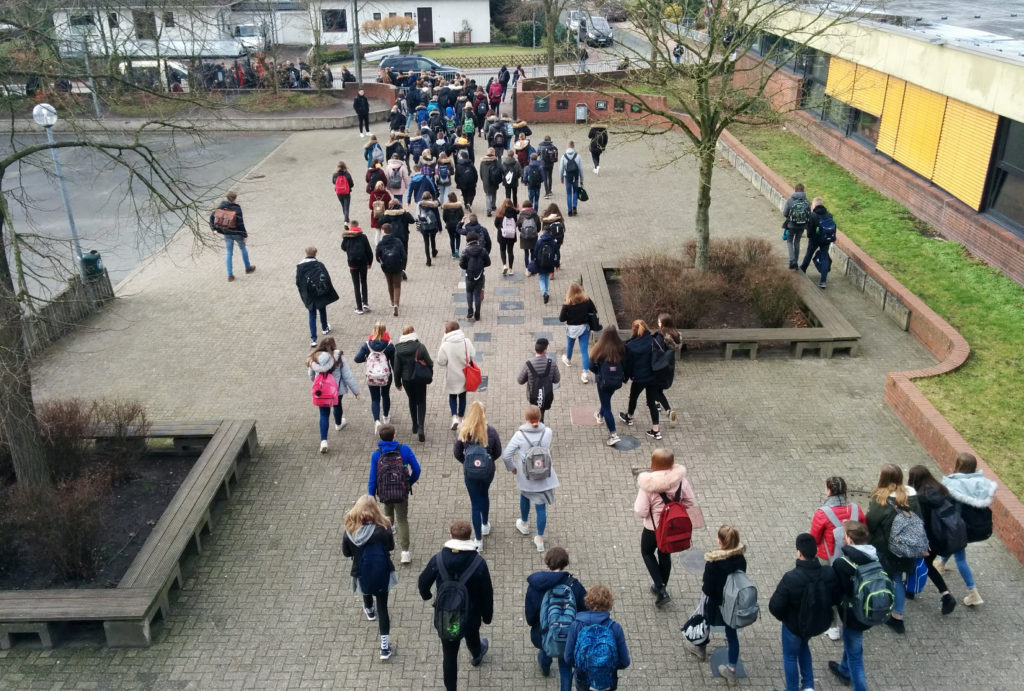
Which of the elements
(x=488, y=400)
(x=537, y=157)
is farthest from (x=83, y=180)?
(x=488, y=400)

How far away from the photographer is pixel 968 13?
67.6ft

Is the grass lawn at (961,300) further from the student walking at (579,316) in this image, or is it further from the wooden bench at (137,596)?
the wooden bench at (137,596)

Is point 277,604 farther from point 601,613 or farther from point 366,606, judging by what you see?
point 601,613

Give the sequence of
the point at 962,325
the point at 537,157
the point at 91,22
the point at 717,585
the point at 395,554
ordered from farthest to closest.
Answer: the point at 537,157 → the point at 91,22 → the point at 962,325 → the point at 395,554 → the point at 717,585

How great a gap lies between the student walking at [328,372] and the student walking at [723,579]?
16.8 feet

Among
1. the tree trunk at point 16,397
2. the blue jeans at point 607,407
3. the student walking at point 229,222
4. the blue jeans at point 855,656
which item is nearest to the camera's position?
the blue jeans at point 855,656

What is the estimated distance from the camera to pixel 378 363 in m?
10.5

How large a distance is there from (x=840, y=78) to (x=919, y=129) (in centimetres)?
505

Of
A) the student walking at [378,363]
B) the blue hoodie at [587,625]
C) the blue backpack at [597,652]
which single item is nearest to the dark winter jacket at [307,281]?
the student walking at [378,363]

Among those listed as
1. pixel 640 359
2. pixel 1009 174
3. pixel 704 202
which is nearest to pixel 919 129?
pixel 1009 174

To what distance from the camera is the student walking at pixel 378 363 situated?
10.4 meters

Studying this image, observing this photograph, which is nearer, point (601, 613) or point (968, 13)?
point (601, 613)

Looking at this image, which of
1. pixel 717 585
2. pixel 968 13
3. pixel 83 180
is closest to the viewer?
pixel 717 585

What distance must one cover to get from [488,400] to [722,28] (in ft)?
23.7
